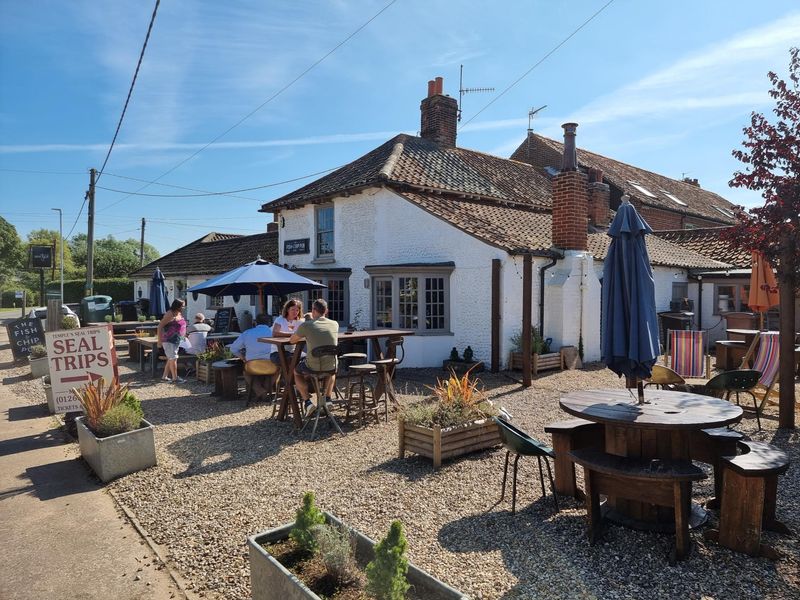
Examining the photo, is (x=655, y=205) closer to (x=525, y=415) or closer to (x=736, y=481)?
(x=525, y=415)

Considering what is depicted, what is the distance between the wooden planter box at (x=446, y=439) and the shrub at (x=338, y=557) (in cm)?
260

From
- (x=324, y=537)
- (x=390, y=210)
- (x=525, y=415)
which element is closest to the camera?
(x=324, y=537)

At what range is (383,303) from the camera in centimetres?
1355

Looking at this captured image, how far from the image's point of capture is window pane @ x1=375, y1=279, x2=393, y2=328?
1338cm

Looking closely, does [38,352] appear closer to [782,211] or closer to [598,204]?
[782,211]

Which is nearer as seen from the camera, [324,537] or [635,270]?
[324,537]

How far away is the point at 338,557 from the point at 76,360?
233 inches

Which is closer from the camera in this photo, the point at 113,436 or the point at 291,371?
the point at 113,436

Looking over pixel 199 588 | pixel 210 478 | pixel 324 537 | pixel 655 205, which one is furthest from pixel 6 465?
pixel 655 205

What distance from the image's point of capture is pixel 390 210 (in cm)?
1397

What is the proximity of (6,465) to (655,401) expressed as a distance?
7077mm

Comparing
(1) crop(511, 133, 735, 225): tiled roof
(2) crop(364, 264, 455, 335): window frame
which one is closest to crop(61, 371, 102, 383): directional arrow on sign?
(2) crop(364, 264, 455, 335): window frame

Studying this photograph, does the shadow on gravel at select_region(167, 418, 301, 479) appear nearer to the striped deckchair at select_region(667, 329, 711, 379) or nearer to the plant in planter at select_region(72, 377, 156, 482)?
the plant in planter at select_region(72, 377, 156, 482)

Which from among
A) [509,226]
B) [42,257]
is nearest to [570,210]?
[509,226]
